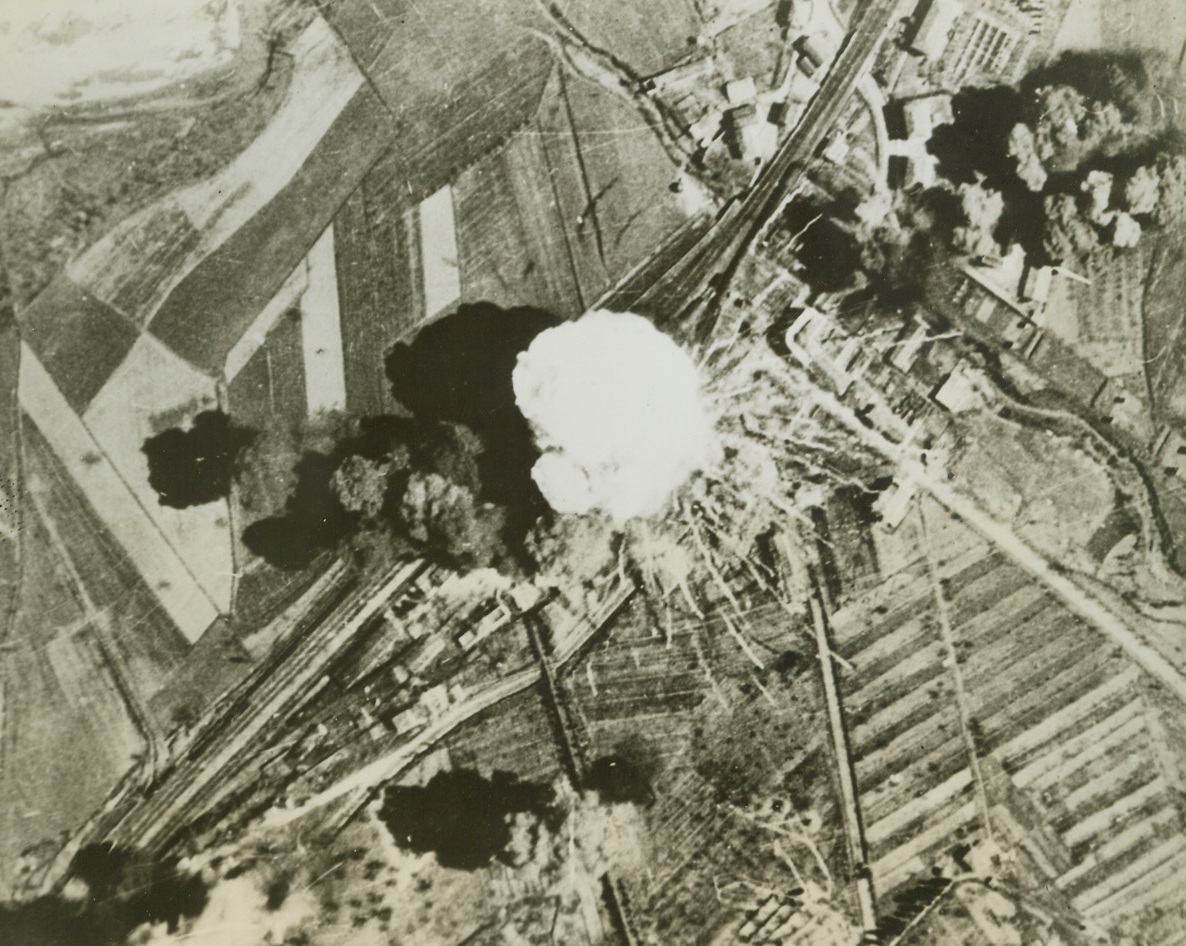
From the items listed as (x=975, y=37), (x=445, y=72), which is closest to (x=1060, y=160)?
(x=975, y=37)

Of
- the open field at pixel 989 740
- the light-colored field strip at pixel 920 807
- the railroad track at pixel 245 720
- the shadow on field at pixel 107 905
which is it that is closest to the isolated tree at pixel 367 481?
the railroad track at pixel 245 720

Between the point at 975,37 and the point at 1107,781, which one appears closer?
the point at 975,37

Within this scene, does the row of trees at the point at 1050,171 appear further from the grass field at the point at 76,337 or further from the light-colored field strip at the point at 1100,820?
the grass field at the point at 76,337

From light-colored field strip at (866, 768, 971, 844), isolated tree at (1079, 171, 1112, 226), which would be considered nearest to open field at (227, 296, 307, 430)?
light-colored field strip at (866, 768, 971, 844)

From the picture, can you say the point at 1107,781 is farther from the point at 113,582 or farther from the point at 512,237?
the point at 113,582

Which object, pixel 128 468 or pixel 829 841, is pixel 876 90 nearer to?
pixel 829 841

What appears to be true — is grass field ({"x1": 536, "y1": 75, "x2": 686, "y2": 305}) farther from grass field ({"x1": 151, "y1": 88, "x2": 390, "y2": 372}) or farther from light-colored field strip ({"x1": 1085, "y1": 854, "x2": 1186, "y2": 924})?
light-colored field strip ({"x1": 1085, "y1": 854, "x2": 1186, "y2": 924})
